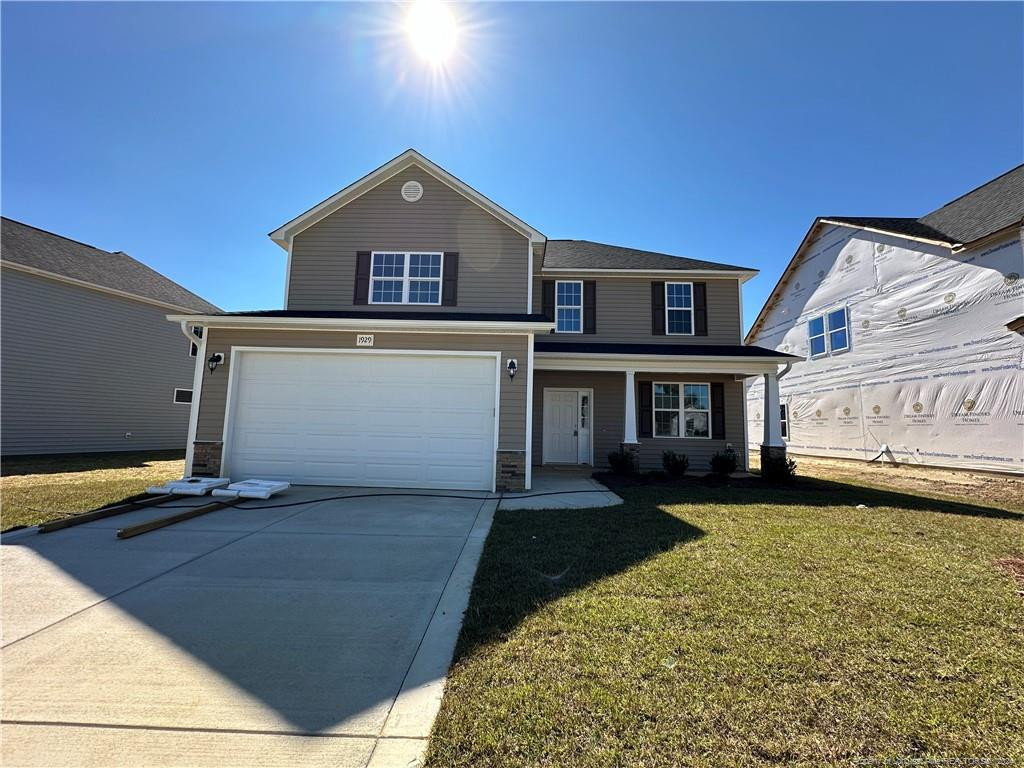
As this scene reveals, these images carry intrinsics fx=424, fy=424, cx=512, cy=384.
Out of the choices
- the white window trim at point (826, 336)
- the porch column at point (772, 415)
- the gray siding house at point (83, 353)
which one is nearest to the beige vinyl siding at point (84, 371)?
A: the gray siding house at point (83, 353)

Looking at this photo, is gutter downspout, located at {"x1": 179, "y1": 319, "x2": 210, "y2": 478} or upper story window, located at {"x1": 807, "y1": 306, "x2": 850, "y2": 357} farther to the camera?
upper story window, located at {"x1": 807, "y1": 306, "x2": 850, "y2": 357}

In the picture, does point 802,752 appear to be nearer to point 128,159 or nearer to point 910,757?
point 910,757

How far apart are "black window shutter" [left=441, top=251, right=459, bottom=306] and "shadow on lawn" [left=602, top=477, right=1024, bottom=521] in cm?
531

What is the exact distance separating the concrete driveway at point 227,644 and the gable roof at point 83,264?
513 inches

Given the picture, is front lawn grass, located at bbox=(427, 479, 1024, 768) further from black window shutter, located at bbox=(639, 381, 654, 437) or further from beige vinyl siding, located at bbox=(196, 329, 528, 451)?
black window shutter, located at bbox=(639, 381, 654, 437)

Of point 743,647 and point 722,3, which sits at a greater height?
point 722,3

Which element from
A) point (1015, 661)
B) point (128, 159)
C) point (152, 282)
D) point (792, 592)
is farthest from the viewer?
point (152, 282)

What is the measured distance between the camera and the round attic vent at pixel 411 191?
32.8 ft

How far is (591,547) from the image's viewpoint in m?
4.58

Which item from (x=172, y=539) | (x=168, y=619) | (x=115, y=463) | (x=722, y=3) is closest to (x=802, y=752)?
(x=168, y=619)

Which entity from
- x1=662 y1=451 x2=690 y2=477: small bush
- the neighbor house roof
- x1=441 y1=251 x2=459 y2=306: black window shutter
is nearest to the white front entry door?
x1=662 y1=451 x2=690 y2=477: small bush

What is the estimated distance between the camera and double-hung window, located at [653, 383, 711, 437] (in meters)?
12.0

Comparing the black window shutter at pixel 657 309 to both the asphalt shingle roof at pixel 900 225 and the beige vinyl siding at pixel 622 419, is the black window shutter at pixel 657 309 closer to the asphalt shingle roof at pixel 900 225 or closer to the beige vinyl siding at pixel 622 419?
the beige vinyl siding at pixel 622 419

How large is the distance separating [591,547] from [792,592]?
1823mm
